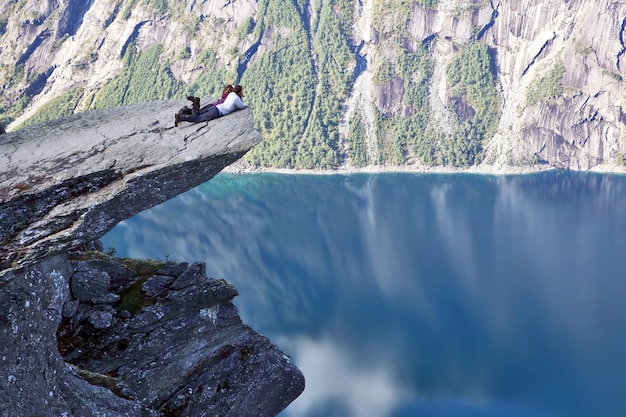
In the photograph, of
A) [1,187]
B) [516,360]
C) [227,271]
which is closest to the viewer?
[1,187]

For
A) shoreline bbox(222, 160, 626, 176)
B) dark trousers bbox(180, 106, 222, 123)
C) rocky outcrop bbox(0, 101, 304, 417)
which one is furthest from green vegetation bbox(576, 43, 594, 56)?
dark trousers bbox(180, 106, 222, 123)

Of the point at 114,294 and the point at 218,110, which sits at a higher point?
the point at 218,110

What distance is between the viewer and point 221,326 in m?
16.4

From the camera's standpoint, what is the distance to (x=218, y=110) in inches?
572

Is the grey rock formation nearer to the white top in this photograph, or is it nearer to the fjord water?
the white top

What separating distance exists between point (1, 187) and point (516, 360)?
52.3m

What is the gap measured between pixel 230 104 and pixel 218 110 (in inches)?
15.6

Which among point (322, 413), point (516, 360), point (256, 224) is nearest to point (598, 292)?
point (516, 360)

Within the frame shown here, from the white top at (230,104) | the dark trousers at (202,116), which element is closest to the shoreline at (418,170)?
the white top at (230,104)

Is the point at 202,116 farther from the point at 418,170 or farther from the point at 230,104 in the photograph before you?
the point at 418,170

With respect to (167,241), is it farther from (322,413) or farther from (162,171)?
(162,171)

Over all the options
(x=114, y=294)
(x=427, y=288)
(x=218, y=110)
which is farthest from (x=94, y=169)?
(x=427, y=288)

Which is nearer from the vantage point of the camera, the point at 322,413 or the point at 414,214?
the point at 322,413

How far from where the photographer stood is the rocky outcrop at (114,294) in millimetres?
11125
